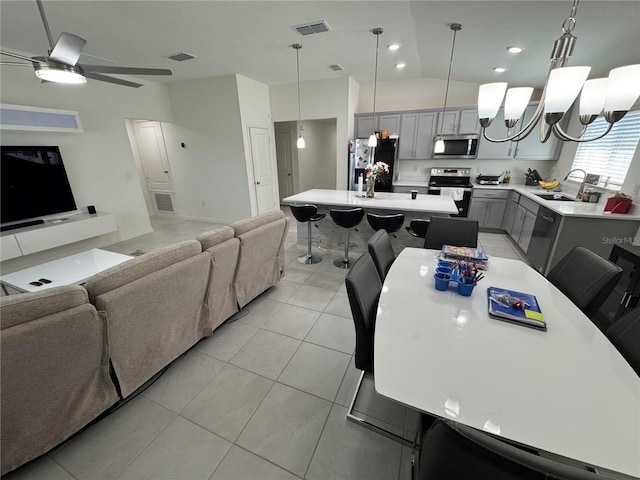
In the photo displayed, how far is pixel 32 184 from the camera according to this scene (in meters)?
3.67

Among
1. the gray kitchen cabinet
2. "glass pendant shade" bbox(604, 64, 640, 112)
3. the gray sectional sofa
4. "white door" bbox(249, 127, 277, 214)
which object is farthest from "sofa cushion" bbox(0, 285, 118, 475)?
the gray kitchen cabinet

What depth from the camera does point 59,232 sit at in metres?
3.70

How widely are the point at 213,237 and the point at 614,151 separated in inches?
194

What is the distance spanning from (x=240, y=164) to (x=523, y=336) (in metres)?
5.35

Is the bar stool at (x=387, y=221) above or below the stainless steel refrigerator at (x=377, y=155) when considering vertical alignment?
below

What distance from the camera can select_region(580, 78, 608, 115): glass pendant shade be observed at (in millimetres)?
1380

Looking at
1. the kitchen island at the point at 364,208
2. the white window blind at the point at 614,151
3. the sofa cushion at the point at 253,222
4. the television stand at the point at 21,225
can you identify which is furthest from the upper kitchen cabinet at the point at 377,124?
the television stand at the point at 21,225

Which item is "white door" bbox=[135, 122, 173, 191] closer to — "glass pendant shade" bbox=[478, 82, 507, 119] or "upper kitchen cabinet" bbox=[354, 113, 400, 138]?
"upper kitchen cabinet" bbox=[354, 113, 400, 138]

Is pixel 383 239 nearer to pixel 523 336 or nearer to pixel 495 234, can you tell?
pixel 523 336

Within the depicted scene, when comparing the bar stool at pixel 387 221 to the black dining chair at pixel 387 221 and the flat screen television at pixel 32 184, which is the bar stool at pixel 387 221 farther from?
the flat screen television at pixel 32 184

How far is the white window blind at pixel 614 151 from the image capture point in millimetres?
3051

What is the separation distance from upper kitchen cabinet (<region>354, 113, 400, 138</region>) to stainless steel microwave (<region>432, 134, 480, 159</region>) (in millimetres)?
1026

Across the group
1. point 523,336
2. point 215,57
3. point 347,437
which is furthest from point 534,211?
point 215,57

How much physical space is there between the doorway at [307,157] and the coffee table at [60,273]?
5.34 m
